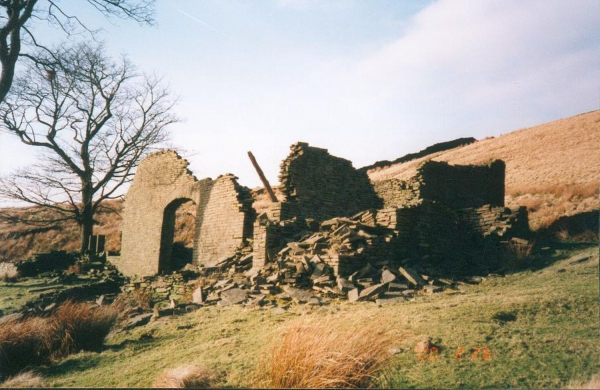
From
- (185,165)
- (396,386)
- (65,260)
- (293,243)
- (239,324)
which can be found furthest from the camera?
(65,260)

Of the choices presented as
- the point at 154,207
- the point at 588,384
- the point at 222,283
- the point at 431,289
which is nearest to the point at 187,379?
the point at 588,384

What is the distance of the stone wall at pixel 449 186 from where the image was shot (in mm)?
14562

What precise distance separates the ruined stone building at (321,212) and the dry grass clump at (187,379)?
467 centimetres

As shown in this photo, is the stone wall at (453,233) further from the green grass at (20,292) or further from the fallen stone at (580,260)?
the green grass at (20,292)

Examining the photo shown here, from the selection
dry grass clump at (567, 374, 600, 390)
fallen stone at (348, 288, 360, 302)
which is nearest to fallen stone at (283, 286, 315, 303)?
fallen stone at (348, 288, 360, 302)

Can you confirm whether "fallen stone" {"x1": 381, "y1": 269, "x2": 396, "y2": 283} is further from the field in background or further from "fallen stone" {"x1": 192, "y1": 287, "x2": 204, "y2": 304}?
the field in background

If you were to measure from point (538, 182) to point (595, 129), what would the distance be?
602 inches

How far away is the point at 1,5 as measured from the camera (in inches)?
384

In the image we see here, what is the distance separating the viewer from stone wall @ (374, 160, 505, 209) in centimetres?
1456

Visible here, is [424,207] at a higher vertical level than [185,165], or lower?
lower

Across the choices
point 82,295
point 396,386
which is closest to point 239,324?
point 396,386

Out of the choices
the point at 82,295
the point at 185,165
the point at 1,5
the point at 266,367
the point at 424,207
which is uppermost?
the point at 1,5

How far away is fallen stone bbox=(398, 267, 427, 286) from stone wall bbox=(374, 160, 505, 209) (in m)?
6.22

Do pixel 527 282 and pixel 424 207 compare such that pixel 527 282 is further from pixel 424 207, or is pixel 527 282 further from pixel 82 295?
pixel 82 295
